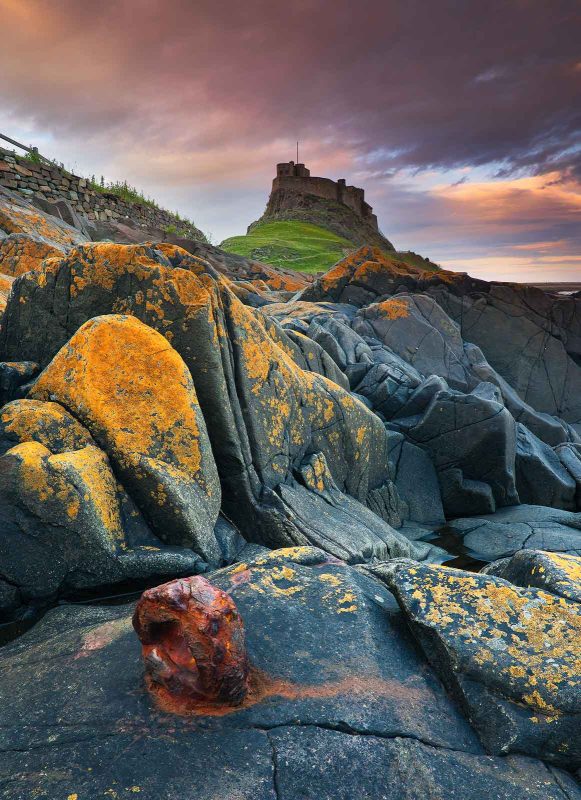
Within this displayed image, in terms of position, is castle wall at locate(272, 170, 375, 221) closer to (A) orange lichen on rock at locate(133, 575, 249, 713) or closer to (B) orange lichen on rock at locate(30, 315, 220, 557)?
(B) orange lichen on rock at locate(30, 315, 220, 557)

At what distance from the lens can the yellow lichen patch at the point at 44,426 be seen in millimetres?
7090

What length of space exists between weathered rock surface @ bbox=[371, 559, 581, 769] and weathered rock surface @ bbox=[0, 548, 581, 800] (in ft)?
0.51

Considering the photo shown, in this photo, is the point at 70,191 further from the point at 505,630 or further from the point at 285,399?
the point at 505,630

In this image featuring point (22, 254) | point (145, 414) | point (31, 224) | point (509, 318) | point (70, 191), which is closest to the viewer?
point (145, 414)

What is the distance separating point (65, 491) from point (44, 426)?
49.2 inches

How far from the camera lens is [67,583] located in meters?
6.40

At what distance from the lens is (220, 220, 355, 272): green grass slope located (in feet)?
238

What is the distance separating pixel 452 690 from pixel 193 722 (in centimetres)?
221

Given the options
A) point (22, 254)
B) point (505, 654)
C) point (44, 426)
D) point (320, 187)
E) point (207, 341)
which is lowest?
point (505, 654)

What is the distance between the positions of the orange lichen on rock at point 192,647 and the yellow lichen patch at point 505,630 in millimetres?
1807

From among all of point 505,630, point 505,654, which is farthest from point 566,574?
point 505,654

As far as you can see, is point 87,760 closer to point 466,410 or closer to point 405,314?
point 466,410

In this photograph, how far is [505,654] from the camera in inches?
173

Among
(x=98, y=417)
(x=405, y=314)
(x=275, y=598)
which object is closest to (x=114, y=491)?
(x=98, y=417)
